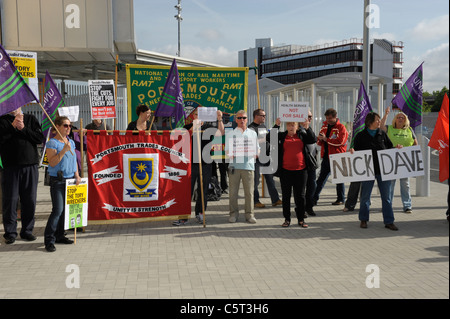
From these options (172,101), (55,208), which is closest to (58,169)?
(55,208)

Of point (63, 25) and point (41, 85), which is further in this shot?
point (41, 85)

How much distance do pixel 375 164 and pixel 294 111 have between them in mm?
1623

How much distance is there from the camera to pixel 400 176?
24.8 ft

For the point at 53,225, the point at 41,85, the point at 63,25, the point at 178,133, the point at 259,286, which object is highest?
the point at 63,25

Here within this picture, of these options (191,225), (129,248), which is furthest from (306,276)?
(191,225)

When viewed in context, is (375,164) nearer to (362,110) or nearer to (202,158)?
(362,110)

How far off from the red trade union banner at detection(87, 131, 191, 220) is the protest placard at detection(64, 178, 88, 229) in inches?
25.4

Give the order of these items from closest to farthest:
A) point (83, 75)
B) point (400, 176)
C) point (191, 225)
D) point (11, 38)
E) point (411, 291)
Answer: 1. point (411, 291)
2. point (400, 176)
3. point (191, 225)
4. point (11, 38)
5. point (83, 75)

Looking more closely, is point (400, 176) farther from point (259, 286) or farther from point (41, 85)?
point (41, 85)

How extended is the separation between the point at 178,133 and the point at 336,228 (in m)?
3.16

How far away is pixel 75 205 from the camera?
6.79 meters

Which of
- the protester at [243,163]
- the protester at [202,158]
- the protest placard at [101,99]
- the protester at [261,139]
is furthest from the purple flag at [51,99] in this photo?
the protester at [261,139]

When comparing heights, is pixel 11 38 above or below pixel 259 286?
above

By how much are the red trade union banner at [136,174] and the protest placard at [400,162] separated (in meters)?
3.33
